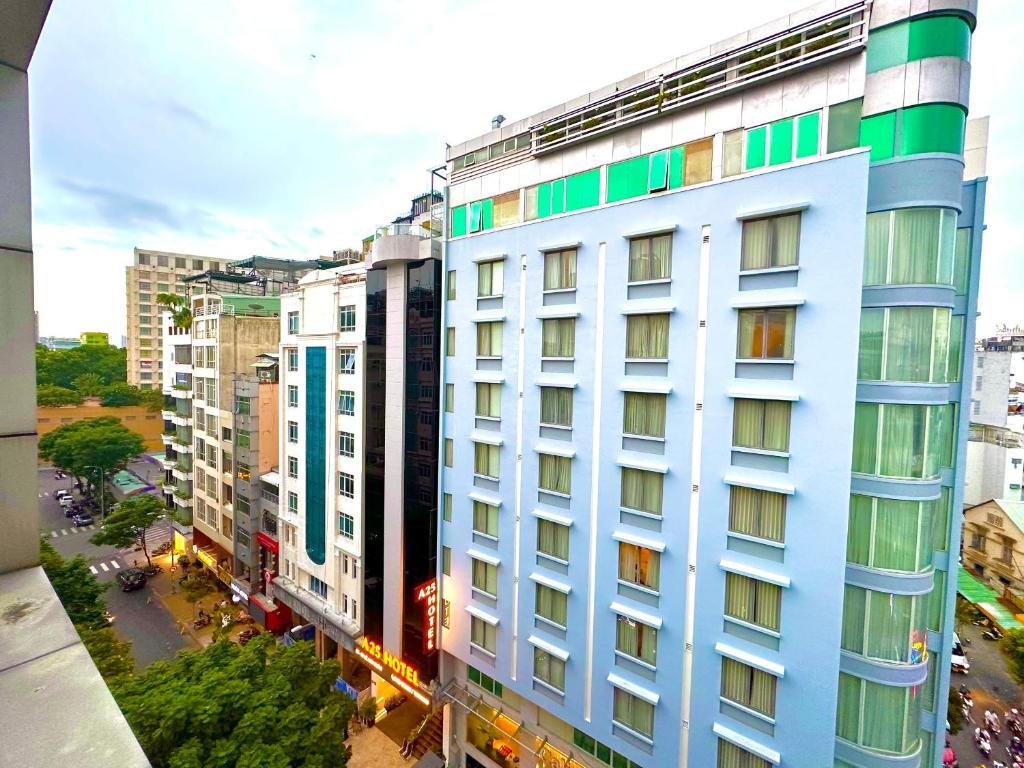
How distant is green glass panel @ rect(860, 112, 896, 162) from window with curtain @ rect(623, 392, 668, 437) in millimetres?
9170

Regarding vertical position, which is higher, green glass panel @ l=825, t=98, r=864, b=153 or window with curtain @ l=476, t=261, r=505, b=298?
green glass panel @ l=825, t=98, r=864, b=153

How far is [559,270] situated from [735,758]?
1796cm

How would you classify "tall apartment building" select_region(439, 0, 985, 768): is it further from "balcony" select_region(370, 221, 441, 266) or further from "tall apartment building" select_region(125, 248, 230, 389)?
"tall apartment building" select_region(125, 248, 230, 389)

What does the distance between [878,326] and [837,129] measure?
5.94 m

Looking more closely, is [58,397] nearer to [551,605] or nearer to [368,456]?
[368,456]

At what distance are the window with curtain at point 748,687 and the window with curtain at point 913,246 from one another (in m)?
12.4

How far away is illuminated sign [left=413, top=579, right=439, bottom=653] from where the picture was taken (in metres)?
23.2

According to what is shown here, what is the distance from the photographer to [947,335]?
1266cm

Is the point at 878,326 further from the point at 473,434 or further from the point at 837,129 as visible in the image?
the point at 473,434

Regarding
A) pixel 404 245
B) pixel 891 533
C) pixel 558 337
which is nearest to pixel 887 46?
pixel 558 337

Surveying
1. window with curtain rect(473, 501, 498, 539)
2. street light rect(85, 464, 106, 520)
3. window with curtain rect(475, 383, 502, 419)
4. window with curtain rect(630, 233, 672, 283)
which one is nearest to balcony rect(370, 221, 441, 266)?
window with curtain rect(475, 383, 502, 419)

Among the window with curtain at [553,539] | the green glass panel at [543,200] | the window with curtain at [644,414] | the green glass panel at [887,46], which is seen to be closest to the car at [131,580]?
the window with curtain at [553,539]

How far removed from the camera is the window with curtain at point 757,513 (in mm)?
13867

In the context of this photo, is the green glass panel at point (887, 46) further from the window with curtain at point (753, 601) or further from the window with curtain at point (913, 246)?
the window with curtain at point (753, 601)
